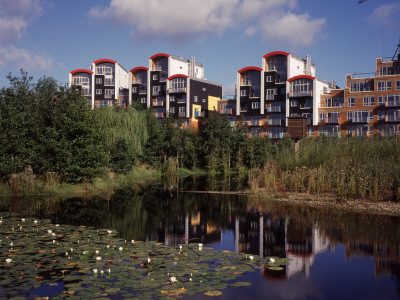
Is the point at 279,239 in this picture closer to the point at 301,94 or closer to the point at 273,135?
the point at 301,94

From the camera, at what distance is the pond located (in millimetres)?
7301


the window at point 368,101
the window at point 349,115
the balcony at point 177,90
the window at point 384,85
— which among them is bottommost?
the window at point 349,115

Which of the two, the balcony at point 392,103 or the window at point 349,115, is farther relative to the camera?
the window at point 349,115

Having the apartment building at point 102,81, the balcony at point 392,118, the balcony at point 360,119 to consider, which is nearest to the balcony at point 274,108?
the balcony at point 360,119

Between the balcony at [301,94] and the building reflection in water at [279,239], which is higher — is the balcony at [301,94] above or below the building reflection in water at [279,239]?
above

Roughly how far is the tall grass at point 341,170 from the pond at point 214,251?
282 centimetres

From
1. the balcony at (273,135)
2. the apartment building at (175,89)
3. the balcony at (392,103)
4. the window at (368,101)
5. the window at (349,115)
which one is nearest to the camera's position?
the balcony at (392,103)

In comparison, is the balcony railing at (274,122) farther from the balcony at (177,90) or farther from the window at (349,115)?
the balcony at (177,90)

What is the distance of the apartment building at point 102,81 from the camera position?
76.8 metres

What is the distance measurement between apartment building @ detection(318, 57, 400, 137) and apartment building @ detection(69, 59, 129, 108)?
39.0 metres

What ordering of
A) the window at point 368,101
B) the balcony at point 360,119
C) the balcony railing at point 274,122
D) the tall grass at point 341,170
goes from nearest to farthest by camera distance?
1. the tall grass at point 341,170
2. the balcony at point 360,119
3. the window at point 368,101
4. the balcony railing at point 274,122

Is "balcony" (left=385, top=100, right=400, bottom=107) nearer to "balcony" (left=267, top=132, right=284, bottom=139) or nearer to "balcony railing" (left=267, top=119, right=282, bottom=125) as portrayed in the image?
"balcony railing" (left=267, top=119, right=282, bottom=125)

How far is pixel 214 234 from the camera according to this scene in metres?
12.5

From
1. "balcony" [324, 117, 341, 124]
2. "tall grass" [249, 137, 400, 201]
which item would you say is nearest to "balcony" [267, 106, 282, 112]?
"balcony" [324, 117, 341, 124]
